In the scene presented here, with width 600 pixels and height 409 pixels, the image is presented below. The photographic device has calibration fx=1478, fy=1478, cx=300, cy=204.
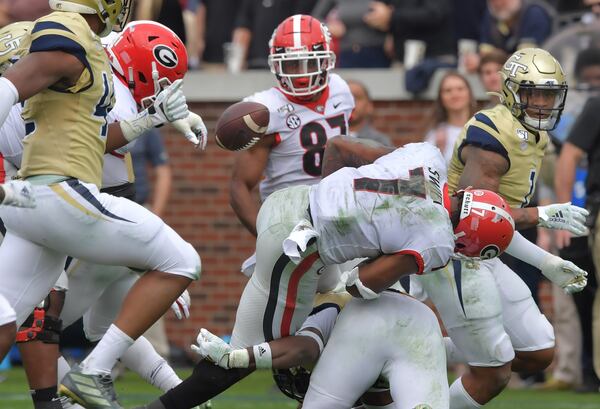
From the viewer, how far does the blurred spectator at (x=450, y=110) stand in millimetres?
9977

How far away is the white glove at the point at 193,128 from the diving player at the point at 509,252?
1221 millimetres

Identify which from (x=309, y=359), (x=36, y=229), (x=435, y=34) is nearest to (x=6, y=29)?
(x=36, y=229)

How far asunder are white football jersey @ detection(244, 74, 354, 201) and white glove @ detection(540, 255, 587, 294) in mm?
1371

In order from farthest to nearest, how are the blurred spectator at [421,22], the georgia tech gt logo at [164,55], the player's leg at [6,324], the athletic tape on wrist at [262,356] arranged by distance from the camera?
the blurred spectator at [421,22]
the georgia tech gt logo at [164,55]
the athletic tape on wrist at [262,356]
the player's leg at [6,324]

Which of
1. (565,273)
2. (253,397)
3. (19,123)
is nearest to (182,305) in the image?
(19,123)

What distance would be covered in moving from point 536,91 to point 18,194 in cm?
268

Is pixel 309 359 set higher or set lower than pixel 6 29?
lower

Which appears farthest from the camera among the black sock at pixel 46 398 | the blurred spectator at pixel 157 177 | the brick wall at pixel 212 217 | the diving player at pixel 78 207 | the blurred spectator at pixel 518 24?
the brick wall at pixel 212 217

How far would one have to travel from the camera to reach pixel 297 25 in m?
7.69

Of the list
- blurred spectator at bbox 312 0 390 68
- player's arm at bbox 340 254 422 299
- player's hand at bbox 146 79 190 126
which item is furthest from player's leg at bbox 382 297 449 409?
blurred spectator at bbox 312 0 390 68

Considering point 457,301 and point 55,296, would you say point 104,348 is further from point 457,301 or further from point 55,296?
point 457,301

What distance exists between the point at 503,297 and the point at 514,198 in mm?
481

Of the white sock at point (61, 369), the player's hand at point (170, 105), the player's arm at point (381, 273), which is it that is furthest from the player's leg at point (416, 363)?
the white sock at point (61, 369)

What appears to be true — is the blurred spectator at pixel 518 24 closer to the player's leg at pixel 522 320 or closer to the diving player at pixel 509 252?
the diving player at pixel 509 252
